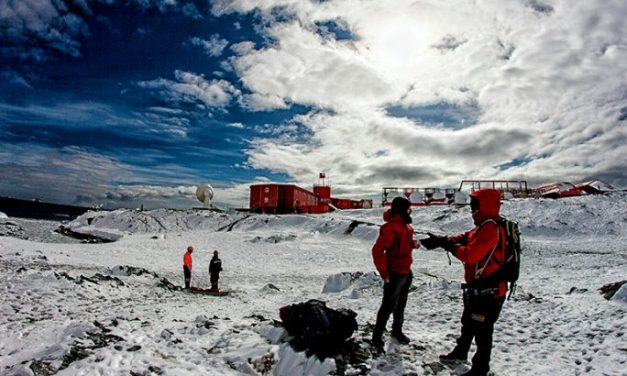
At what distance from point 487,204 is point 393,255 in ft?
5.06

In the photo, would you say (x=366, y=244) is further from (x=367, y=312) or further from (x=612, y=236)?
(x=367, y=312)

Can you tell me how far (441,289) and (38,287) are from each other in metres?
11.4

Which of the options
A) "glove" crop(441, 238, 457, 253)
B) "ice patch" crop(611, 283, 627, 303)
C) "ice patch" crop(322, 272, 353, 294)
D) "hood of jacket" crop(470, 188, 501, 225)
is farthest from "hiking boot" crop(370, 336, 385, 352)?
"ice patch" crop(322, 272, 353, 294)

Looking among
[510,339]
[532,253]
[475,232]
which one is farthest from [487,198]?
[532,253]

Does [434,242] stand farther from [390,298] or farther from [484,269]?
[390,298]

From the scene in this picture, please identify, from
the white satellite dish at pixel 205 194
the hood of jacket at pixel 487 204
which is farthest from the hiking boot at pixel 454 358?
the white satellite dish at pixel 205 194

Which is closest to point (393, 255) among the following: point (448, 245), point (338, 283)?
point (448, 245)

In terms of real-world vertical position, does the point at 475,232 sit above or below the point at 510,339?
above

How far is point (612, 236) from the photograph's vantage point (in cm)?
2492

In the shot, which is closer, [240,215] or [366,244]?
[366,244]

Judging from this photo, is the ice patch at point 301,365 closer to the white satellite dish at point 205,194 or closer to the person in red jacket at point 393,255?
the person in red jacket at point 393,255

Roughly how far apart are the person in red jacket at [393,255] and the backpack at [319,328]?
1.72 ft

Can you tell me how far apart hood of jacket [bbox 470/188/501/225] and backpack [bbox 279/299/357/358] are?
93.2 inches

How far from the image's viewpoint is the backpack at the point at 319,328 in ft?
16.9
